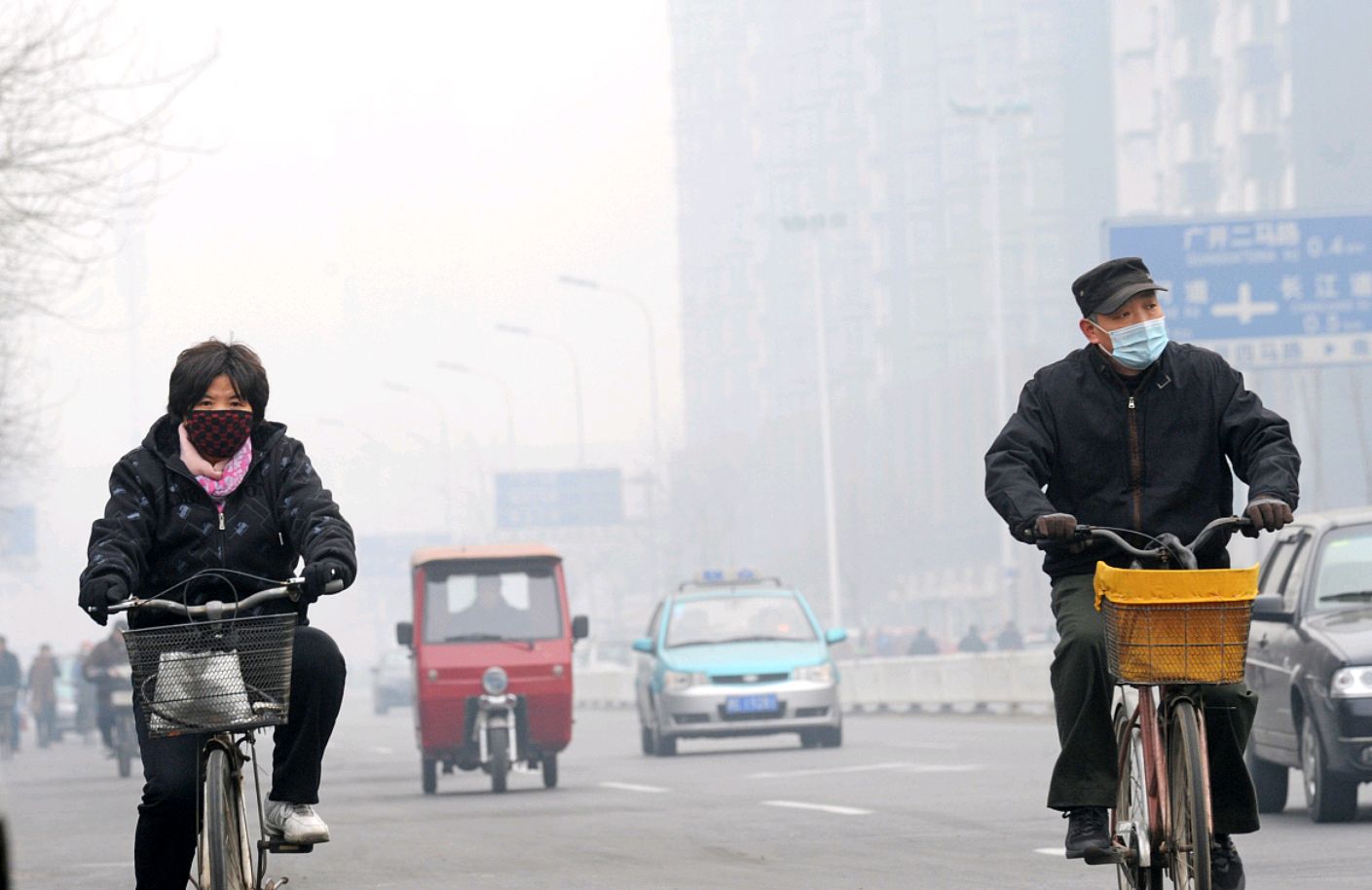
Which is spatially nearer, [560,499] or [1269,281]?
[1269,281]

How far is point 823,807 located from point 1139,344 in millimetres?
9522

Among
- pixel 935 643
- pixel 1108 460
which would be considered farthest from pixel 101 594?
pixel 935 643

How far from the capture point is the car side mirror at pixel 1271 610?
12539 mm

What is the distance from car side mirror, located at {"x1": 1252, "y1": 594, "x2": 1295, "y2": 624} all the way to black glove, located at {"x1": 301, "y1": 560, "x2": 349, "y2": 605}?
5923 mm

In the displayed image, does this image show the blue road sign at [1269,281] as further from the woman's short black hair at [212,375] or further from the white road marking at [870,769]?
the woman's short black hair at [212,375]

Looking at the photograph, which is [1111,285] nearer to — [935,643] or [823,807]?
[823,807]

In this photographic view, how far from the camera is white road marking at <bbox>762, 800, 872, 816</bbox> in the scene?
16.0 metres

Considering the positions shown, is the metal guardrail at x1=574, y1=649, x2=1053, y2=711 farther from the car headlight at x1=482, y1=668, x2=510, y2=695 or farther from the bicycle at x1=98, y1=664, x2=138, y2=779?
the car headlight at x1=482, y1=668, x2=510, y2=695

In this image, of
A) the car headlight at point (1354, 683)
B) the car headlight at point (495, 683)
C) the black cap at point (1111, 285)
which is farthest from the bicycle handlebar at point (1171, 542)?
the car headlight at point (495, 683)

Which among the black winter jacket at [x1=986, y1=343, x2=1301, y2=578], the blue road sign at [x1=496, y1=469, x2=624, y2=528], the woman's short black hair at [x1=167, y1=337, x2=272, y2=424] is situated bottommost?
the black winter jacket at [x1=986, y1=343, x2=1301, y2=578]

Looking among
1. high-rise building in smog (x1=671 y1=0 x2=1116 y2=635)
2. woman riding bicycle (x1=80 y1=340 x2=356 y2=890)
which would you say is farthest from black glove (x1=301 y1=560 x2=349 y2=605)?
high-rise building in smog (x1=671 y1=0 x2=1116 y2=635)

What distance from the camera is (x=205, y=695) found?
6676mm

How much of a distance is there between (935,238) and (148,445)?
11195 cm

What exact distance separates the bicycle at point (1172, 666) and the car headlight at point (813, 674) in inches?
778
